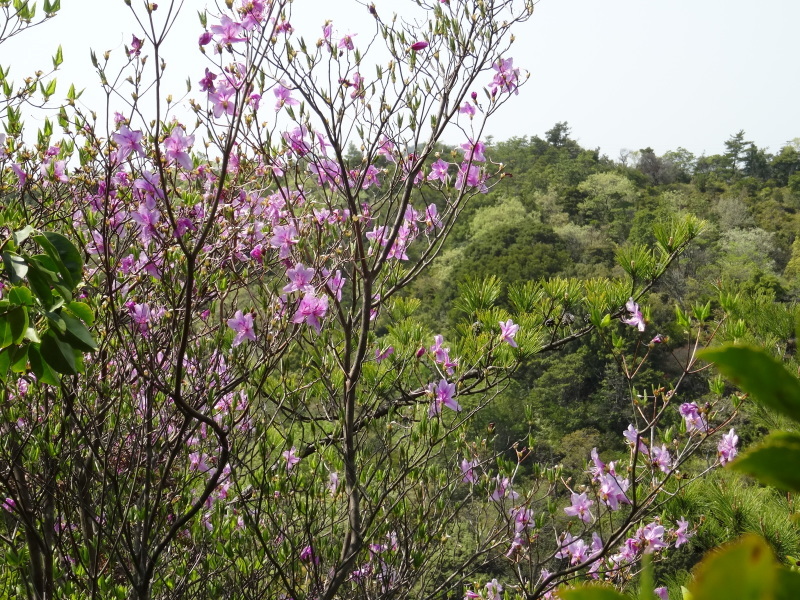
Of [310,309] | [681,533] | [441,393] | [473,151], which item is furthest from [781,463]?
[681,533]

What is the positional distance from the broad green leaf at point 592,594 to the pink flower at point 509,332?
2121 millimetres

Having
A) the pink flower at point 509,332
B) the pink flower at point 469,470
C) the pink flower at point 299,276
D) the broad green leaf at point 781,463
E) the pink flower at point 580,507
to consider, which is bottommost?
the pink flower at point 580,507

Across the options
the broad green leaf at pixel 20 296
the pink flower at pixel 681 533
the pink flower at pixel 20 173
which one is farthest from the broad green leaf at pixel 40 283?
the pink flower at pixel 681 533

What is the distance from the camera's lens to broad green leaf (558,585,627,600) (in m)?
0.17

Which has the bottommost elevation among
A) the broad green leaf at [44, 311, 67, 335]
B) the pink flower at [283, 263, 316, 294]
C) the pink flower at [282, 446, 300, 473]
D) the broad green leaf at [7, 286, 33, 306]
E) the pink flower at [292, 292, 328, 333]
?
the pink flower at [282, 446, 300, 473]

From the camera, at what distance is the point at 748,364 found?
20cm

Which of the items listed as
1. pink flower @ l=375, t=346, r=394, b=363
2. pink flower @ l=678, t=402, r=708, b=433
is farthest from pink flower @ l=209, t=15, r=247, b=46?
pink flower @ l=678, t=402, r=708, b=433

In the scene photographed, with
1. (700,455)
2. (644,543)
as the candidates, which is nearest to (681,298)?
(700,455)

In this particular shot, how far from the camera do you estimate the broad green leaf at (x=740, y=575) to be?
0.15 metres

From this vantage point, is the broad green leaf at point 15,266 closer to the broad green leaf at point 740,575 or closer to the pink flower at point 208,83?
the broad green leaf at point 740,575

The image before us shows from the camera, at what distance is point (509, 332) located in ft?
7.55

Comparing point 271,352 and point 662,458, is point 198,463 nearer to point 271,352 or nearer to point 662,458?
point 271,352

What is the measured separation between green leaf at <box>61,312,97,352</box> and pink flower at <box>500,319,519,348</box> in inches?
62.4

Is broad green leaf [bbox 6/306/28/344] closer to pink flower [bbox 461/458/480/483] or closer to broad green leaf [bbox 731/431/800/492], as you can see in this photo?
broad green leaf [bbox 731/431/800/492]
